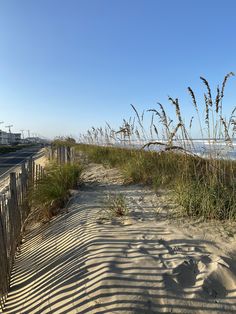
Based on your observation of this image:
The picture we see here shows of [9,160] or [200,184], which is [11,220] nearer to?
[200,184]

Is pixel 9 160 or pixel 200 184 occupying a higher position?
pixel 200 184

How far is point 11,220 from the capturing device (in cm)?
415

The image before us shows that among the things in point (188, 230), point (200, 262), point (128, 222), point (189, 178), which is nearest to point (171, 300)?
point (200, 262)

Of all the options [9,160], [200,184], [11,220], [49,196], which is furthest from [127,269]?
[9,160]

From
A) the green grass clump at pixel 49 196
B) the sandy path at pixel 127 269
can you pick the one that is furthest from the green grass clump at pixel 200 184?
the green grass clump at pixel 49 196

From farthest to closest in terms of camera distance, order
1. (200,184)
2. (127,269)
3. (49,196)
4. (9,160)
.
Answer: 1. (9,160)
2. (49,196)
3. (200,184)
4. (127,269)

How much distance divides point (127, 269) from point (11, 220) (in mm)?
1873

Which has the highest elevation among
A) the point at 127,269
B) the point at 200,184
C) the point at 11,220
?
the point at 200,184

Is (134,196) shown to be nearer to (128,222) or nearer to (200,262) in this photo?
(128,222)

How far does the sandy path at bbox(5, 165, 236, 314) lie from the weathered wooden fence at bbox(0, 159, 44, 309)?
7.1 inches

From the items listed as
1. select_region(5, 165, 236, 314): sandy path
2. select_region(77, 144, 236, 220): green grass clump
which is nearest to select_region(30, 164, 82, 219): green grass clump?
select_region(5, 165, 236, 314): sandy path

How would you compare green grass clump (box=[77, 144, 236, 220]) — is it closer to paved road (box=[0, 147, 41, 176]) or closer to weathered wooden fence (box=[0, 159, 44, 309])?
weathered wooden fence (box=[0, 159, 44, 309])

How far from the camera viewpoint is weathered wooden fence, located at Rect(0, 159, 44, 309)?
3.31 meters

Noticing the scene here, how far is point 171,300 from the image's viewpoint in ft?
8.66
